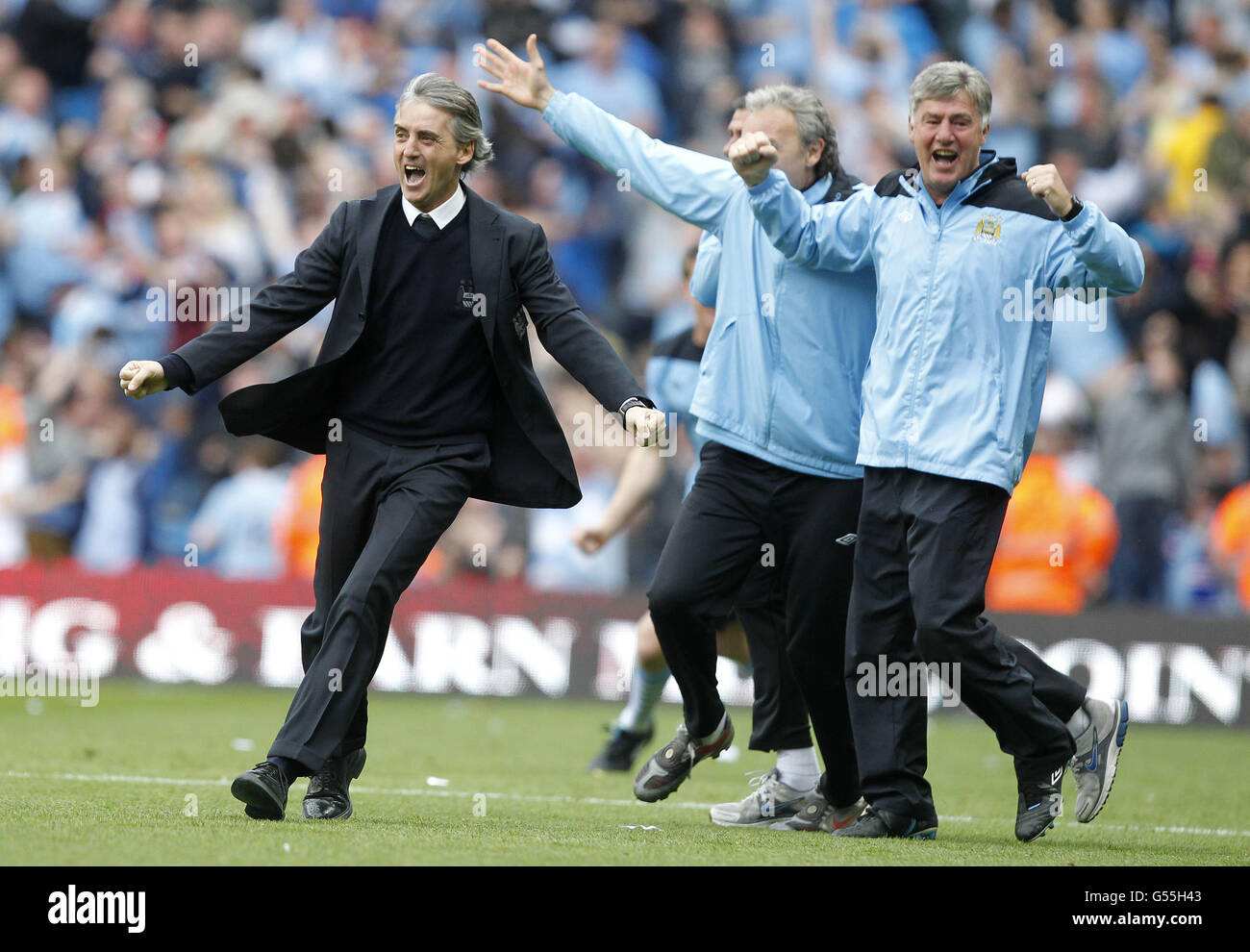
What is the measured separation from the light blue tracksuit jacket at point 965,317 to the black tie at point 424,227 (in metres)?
1.14

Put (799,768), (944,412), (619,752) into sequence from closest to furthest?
1. (944,412)
2. (799,768)
3. (619,752)

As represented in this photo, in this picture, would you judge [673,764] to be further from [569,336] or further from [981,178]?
[981,178]

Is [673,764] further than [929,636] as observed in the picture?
Yes

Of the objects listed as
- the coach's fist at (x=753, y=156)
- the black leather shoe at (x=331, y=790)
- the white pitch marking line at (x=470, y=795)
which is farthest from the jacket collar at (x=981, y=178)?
the black leather shoe at (x=331, y=790)

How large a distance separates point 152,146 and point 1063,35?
859cm

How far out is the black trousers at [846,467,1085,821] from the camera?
6.06 m

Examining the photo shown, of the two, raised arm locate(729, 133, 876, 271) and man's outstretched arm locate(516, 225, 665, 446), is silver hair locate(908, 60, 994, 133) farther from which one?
man's outstretched arm locate(516, 225, 665, 446)

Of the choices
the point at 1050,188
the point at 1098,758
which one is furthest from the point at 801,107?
the point at 1098,758

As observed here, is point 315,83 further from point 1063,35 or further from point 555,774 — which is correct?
point 555,774

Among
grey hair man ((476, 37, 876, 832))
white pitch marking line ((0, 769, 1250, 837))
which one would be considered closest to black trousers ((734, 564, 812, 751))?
grey hair man ((476, 37, 876, 832))

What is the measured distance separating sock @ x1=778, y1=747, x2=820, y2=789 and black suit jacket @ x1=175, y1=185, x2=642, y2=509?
1.52 meters

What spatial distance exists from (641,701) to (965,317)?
3.77 metres

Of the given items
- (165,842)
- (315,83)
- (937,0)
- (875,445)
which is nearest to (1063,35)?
(937,0)

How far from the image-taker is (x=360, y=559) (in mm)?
6234
